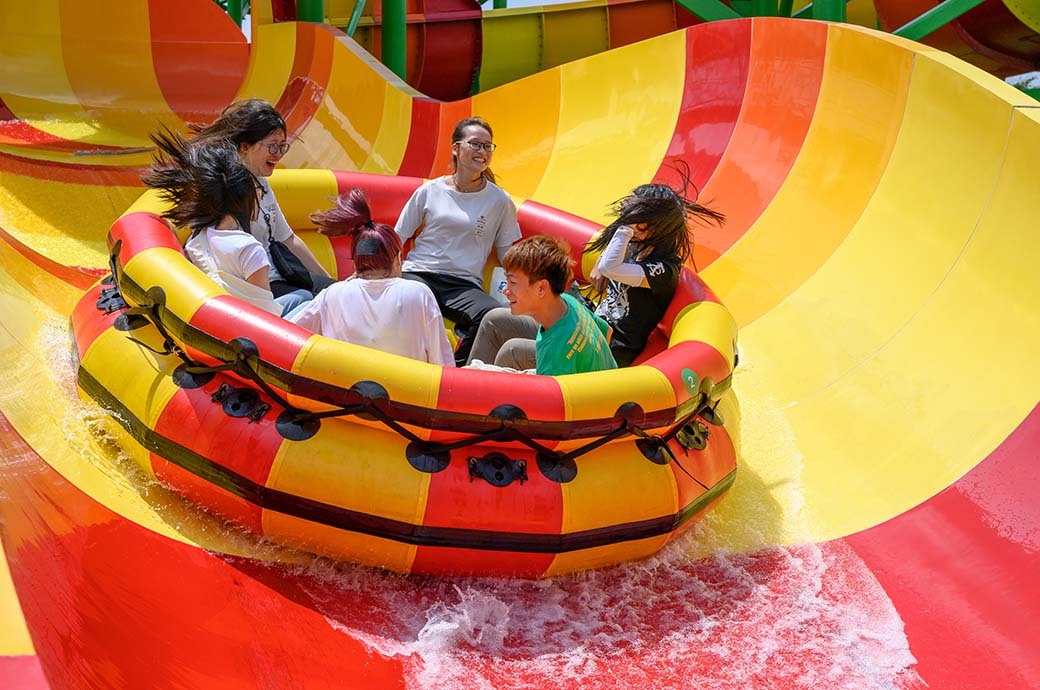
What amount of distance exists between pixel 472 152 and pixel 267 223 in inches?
26.9

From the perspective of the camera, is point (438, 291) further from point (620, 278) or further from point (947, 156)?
point (947, 156)

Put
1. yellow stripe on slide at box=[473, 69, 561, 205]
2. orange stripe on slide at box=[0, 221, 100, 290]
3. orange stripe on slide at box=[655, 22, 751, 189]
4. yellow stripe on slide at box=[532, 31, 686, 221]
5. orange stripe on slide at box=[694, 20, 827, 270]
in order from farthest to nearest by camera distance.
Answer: yellow stripe on slide at box=[473, 69, 561, 205], yellow stripe on slide at box=[532, 31, 686, 221], orange stripe on slide at box=[655, 22, 751, 189], orange stripe on slide at box=[694, 20, 827, 270], orange stripe on slide at box=[0, 221, 100, 290]

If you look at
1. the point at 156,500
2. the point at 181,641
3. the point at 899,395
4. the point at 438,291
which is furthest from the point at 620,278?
the point at 181,641

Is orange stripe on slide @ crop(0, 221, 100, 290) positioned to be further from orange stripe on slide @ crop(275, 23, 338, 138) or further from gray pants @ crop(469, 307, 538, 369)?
gray pants @ crop(469, 307, 538, 369)

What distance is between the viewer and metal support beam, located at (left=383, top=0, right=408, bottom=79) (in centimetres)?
668

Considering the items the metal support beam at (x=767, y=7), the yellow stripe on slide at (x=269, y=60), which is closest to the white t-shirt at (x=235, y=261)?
the yellow stripe on slide at (x=269, y=60)

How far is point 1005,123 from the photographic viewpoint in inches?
142

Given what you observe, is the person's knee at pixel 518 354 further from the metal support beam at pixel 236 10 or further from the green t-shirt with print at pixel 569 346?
the metal support beam at pixel 236 10

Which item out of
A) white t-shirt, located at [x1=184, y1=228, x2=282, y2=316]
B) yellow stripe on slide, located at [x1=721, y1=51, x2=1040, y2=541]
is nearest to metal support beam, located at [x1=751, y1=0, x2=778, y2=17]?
yellow stripe on slide, located at [x1=721, y1=51, x2=1040, y2=541]

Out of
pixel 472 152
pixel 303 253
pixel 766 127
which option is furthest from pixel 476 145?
pixel 766 127

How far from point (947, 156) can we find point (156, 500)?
279cm

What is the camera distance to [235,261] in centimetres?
278

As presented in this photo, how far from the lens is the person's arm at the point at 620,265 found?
3.15m

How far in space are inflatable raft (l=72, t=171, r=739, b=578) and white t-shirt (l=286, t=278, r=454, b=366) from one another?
17 centimetres
